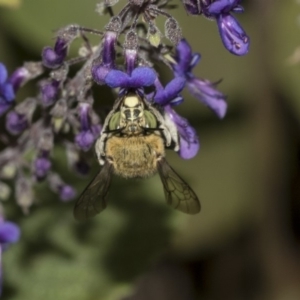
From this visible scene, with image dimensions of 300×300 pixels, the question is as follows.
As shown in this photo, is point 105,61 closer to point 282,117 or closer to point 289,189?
point 282,117

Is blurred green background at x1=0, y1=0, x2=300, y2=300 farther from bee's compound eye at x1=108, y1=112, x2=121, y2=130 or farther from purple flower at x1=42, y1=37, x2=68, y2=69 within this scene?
bee's compound eye at x1=108, y1=112, x2=121, y2=130

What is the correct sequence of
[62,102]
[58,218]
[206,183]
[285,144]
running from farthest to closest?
[285,144] → [206,183] → [58,218] → [62,102]

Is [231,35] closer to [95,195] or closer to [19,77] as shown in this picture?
[95,195]

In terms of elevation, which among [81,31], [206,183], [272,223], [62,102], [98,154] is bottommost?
[272,223]

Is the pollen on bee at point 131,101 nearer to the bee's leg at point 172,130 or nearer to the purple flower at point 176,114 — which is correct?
the purple flower at point 176,114

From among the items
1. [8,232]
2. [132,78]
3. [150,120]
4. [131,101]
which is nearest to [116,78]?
[132,78]

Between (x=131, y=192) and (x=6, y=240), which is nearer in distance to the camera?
(x=6, y=240)

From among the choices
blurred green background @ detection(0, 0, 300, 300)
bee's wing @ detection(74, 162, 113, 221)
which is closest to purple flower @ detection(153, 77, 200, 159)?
bee's wing @ detection(74, 162, 113, 221)

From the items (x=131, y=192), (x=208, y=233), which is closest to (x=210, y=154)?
(x=208, y=233)
